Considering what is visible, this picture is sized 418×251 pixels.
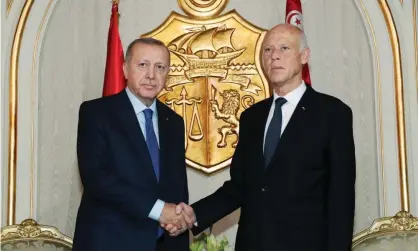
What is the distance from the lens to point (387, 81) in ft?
12.9

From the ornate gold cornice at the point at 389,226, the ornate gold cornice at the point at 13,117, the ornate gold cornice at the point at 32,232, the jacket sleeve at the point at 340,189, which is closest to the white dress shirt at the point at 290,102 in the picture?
the jacket sleeve at the point at 340,189

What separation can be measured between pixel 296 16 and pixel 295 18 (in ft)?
0.06

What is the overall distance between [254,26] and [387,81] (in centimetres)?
92

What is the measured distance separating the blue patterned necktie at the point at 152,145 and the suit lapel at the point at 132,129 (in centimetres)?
4

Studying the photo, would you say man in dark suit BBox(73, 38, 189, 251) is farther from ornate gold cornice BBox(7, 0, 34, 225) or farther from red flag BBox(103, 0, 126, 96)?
ornate gold cornice BBox(7, 0, 34, 225)

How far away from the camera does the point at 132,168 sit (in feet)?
8.25

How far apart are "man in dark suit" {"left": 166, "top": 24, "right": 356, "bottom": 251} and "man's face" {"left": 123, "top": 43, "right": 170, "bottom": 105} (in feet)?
1.49

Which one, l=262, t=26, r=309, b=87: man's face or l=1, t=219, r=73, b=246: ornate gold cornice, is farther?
l=1, t=219, r=73, b=246: ornate gold cornice

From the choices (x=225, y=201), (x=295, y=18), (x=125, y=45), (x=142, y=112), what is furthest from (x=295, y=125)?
(x=125, y=45)

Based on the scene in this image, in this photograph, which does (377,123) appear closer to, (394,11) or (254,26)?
(394,11)

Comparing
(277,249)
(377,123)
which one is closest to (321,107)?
(277,249)

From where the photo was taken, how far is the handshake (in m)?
2.53

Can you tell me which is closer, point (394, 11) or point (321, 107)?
point (321, 107)

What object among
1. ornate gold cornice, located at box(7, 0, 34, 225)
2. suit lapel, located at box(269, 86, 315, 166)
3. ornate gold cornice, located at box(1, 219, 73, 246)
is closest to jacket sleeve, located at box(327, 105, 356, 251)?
suit lapel, located at box(269, 86, 315, 166)
